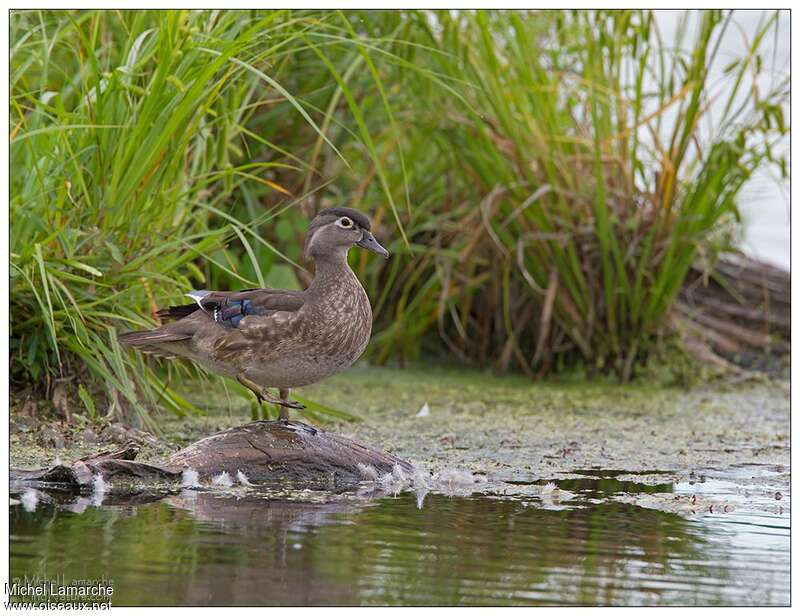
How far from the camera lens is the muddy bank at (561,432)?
5.46 meters

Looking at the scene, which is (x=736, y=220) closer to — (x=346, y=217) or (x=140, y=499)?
(x=346, y=217)

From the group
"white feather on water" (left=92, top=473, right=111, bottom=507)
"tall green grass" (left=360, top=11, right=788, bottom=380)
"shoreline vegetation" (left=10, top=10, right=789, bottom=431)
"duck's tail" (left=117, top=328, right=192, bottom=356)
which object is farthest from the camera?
"tall green grass" (left=360, top=11, right=788, bottom=380)

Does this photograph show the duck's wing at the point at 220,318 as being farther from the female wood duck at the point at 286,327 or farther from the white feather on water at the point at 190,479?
the white feather on water at the point at 190,479

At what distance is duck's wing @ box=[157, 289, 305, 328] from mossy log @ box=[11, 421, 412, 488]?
0.44 metres

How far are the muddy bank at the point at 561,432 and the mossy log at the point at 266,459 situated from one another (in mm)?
414

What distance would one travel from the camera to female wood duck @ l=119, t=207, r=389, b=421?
5.16m

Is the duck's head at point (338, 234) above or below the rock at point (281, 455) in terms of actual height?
above

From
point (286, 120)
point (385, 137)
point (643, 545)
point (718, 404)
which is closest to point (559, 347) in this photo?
point (718, 404)

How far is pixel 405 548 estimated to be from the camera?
4.13 meters

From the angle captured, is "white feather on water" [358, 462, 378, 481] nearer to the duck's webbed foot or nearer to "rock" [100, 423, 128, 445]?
the duck's webbed foot

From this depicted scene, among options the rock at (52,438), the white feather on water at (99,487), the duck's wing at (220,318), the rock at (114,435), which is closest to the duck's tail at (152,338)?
the duck's wing at (220,318)

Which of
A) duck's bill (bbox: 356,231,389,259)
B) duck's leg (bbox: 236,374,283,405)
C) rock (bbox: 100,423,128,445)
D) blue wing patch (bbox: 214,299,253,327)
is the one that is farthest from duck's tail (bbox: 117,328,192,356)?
duck's bill (bbox: 356,231,389,259)

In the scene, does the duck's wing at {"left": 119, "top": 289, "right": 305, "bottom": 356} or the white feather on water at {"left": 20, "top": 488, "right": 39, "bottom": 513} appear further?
the duck's wing at {"left": 119, "top": 289, "right": 305, "bottom": 356}

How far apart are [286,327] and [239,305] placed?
0.26m
